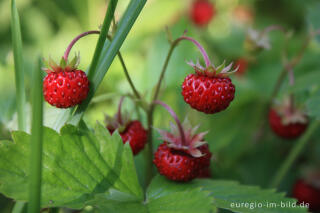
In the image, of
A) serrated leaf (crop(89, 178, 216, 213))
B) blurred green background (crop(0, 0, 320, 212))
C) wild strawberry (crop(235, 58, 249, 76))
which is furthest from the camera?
wild strawberry (crop(235, 58, 249, 76))

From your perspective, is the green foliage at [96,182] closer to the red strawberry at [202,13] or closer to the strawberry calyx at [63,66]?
the strawberry calyx at [63,66]

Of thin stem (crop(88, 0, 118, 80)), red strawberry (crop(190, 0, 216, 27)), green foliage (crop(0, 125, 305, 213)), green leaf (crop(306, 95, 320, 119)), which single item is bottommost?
green foliage (crop(0, 125, 305, 213))

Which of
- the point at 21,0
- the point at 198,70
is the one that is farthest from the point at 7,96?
the point at 21,0

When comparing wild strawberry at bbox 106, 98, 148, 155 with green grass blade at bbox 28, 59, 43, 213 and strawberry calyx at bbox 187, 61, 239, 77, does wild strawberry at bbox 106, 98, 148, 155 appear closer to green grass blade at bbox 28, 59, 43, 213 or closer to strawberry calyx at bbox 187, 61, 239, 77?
strawberry calyx at bbox 187, 61, 239, 77

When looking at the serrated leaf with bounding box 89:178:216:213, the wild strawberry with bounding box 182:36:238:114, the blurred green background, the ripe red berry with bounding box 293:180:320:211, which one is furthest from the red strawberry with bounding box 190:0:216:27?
the serrated leaf with bounding box 89:178:216:213

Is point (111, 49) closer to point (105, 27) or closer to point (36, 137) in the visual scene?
point (105, 27)

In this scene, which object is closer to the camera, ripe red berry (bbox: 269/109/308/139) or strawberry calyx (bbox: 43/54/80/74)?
strawberry calyx (bbox: 43/54/80/74)

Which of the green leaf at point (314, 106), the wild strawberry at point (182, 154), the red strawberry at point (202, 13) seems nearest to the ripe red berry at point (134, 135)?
the wild strawberry at point (182, 154)
